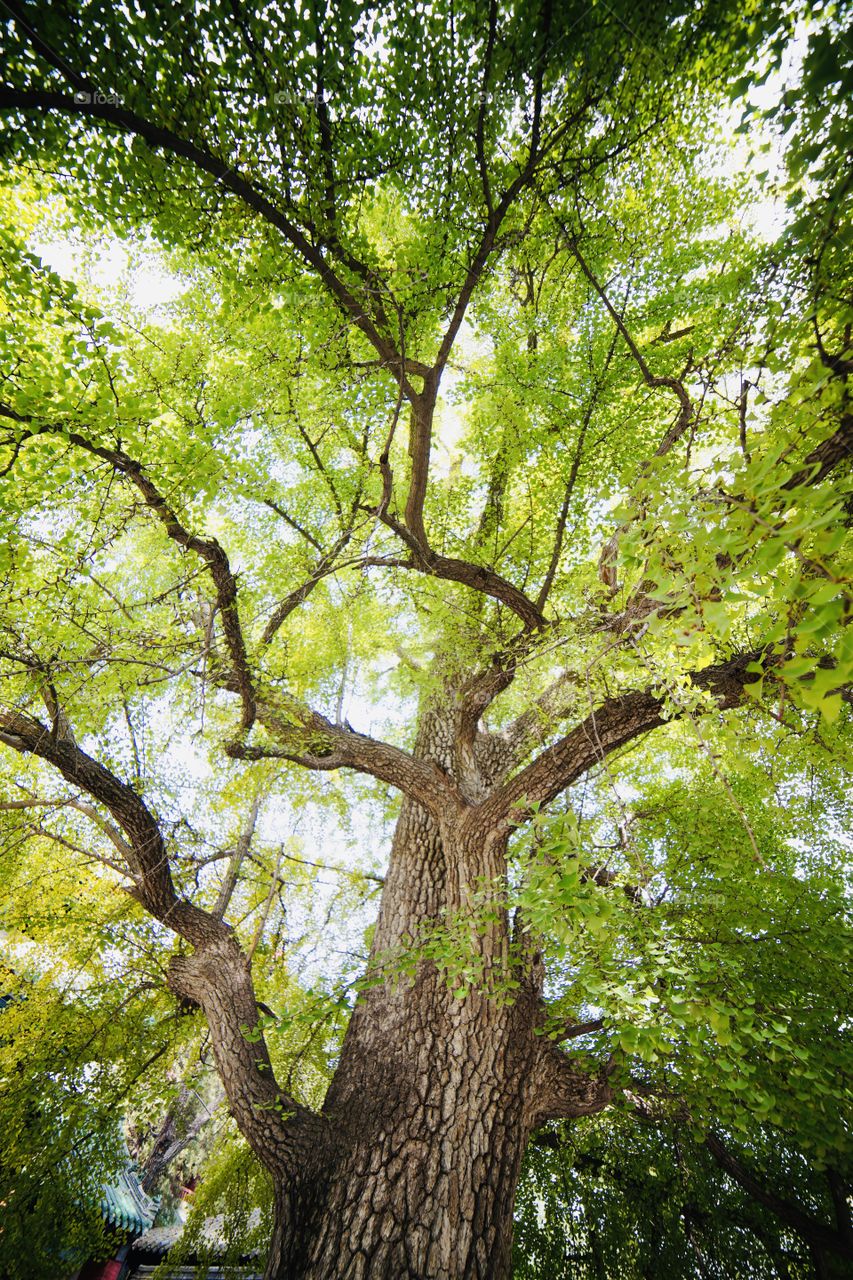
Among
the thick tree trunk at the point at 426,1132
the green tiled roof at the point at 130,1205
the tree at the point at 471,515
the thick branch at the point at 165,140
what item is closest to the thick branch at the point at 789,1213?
the tree at the point at 471,515

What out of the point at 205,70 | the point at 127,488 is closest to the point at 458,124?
the point at 205,70

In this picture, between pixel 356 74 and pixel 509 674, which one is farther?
pixel 509 674

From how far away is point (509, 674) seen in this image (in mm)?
5316

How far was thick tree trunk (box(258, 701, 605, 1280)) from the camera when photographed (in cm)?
288

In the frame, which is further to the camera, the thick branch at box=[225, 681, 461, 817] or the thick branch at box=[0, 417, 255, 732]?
the thick branch at box=[225, 681, 461, 817]

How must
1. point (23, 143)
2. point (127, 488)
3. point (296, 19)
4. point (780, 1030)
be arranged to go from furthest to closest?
point (127, 488)
point (780, 1030)
point (23, 143)
point (296, 19)

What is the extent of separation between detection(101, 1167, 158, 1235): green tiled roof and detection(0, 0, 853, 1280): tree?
30.2 ft

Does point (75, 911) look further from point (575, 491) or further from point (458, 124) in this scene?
point (458, 124)

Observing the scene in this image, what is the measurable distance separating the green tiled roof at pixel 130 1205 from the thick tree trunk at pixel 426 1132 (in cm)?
904

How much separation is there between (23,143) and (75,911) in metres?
6.43

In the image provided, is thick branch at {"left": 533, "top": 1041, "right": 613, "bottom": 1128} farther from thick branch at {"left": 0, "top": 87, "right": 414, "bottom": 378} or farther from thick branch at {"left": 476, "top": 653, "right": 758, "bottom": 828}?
thick branch at {"left": 0, "top": 87, "right": 414, "bottom": 378}

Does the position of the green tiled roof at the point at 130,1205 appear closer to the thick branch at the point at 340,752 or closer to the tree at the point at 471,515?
the tree at the point at 471,515

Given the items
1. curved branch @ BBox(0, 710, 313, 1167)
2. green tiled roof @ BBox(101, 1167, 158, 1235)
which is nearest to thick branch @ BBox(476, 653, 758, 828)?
curved branch @ BBox(0, 710, 313, 1167)

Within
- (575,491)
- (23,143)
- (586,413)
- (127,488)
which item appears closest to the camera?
(23,143)
